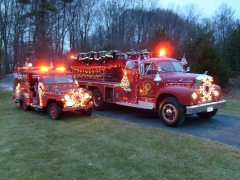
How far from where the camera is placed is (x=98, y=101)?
11.8 metres

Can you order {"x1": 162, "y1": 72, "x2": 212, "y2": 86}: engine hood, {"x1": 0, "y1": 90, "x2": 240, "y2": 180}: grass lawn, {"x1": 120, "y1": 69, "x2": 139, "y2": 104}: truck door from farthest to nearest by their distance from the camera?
{"x1": 120, "y1": 69, "x2": 139, "y2": 104}: truck door, {"x1": 162, "y1": 72, "x2": 212, "y2": 86}: engine hood, {"x1": 0, "y1": 90, "x2": 240, "y2": 180}: grass lawn

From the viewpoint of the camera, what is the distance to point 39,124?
867 cm

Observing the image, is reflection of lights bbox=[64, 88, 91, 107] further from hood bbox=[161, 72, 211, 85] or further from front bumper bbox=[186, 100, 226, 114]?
front bumper bbox=[186, 100, 226, 114]

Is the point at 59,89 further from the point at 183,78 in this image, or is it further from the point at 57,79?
the point at 183,78

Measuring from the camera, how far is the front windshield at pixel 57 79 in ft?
33.5

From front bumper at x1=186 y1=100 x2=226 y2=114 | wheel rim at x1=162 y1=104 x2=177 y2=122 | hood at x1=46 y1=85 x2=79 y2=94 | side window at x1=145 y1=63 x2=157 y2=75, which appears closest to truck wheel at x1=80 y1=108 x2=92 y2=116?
hood at x1=46 y1=85 x2=79 y2=94

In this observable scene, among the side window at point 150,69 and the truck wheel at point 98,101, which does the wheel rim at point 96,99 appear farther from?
the side window at point 150,69

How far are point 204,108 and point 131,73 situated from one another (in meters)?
3.15

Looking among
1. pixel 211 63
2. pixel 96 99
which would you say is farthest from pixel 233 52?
pixel 96 99

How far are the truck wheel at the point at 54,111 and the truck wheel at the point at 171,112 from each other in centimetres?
356

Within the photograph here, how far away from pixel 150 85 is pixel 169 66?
103 centimetres

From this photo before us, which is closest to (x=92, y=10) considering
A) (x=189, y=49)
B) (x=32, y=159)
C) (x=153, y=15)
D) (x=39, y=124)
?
(x=153, y=15)

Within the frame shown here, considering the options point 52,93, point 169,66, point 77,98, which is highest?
point 169,66

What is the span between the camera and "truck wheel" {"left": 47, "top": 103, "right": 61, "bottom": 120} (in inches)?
361
